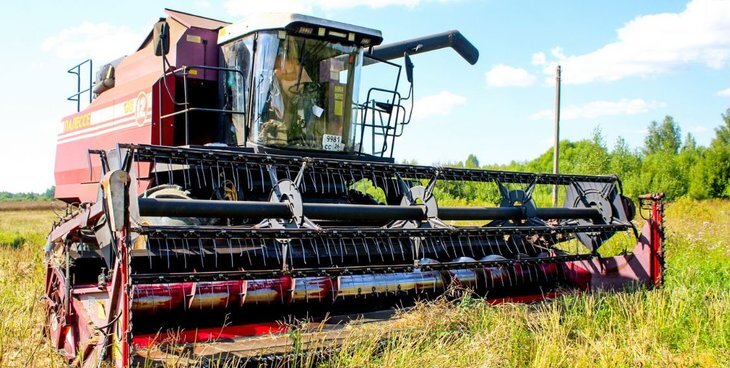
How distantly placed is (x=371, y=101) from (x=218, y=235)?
285 cm

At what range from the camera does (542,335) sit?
3617mm

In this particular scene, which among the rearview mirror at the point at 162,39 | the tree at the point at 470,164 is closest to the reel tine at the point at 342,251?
the rearview mirror at the point at 162,39

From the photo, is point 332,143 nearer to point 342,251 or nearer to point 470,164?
point 342,251

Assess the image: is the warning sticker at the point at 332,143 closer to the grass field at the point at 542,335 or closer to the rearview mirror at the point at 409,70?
the rearview mirror at the point at 409,70

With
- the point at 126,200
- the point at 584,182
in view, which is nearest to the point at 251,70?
the point at 126,200

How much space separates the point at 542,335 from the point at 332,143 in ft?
7.64

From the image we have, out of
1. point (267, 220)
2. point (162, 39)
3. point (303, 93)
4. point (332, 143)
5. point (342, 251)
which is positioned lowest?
point (342, 251)

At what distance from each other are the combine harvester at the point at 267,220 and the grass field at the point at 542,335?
0.72 ft

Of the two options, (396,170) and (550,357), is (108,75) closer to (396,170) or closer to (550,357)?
(396,170)

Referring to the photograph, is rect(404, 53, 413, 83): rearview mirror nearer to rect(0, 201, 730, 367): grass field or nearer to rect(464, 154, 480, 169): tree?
rect(0, 201, 730, 367): grass field

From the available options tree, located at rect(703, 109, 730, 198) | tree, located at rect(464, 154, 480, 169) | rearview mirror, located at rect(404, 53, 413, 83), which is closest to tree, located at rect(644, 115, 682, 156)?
tree, located at rect(464, 154, 480, 169)

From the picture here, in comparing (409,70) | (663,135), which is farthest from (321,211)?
(663,135)

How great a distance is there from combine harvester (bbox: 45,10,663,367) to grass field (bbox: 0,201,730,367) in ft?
0.72

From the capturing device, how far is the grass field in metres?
3.18
